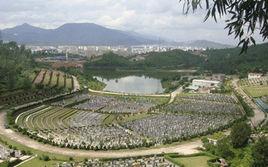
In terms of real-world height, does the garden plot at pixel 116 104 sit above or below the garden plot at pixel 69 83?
below

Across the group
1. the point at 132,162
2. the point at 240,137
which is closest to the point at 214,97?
the point at 240,137

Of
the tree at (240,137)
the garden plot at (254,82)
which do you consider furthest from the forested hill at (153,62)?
the tree at (240,137)

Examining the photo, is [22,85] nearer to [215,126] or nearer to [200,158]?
[215,126]

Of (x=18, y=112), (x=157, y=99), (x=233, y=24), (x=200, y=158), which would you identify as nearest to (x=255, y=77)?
(x=157, y=99)

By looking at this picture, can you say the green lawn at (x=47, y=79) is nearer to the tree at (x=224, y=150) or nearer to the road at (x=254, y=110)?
the road at (x=254, y=110)

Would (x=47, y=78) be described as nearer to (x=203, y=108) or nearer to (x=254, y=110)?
(x=203, y=108)

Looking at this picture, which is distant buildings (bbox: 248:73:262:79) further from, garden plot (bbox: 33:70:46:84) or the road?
garden plot (bbox: 33:70:46:84)

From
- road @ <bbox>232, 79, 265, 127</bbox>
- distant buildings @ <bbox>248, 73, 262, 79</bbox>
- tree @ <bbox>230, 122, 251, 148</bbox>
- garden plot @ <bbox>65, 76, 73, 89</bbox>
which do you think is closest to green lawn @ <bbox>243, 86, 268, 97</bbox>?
road @ <bbox>232, 79, 265, 127</bbox>
